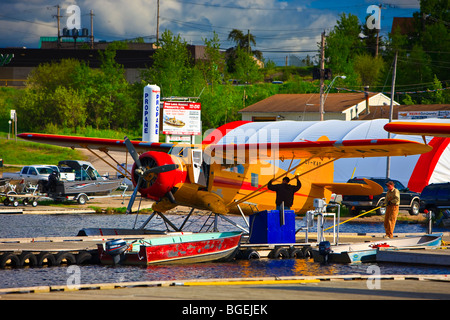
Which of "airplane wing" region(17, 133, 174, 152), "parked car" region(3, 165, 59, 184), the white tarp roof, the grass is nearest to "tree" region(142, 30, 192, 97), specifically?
the grass

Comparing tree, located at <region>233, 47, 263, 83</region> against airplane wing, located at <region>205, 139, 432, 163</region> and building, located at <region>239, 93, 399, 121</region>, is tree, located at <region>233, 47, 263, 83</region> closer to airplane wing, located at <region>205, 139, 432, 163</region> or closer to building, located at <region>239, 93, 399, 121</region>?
building, located at <region>239, 93, 399, 121</region>

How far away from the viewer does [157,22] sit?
99188mm

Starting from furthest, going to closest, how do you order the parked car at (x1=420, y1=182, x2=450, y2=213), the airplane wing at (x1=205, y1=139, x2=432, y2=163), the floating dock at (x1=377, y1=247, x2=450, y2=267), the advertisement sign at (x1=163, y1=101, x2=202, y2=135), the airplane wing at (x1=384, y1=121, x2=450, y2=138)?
the advertisement sign at (x1=163, y1=101, x2=202, y2=135) < the parked car at (x1=420, y1=182, x2=450, y2=213) < the airplane wing at (x1=205, y1=139, x2=432, y2=163) < the floating dock at (x1=377, y1=247, x2=450, y2=267) < the airplane wing at (x1=384, y1=121, x2=450, y2=138)

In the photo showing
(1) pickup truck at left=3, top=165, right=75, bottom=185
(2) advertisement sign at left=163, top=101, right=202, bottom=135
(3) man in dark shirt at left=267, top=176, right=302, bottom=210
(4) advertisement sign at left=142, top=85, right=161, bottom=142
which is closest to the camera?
(3) man in dark shirt at left=267, top=176, right=302, bottom=210

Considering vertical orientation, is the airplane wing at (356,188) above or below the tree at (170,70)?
below

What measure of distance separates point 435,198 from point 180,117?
25323 millimetres

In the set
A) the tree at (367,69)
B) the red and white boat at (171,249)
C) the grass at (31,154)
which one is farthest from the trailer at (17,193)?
the tree at (367,69)

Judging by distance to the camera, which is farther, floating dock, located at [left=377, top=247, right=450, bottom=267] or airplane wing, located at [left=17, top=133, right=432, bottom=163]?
airplane wing, located at [left=17, top=133, right=432, bottom=163]

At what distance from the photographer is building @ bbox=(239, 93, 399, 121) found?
61.1 meters

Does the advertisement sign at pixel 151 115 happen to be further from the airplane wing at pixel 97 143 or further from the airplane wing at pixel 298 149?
the airplane wing at pixel 298 149

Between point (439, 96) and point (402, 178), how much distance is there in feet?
136

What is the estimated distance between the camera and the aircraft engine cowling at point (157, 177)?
16500 mm

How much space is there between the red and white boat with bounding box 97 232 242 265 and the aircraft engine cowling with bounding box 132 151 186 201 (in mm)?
1230

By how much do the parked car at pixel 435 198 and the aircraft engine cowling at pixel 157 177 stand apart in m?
16.8
